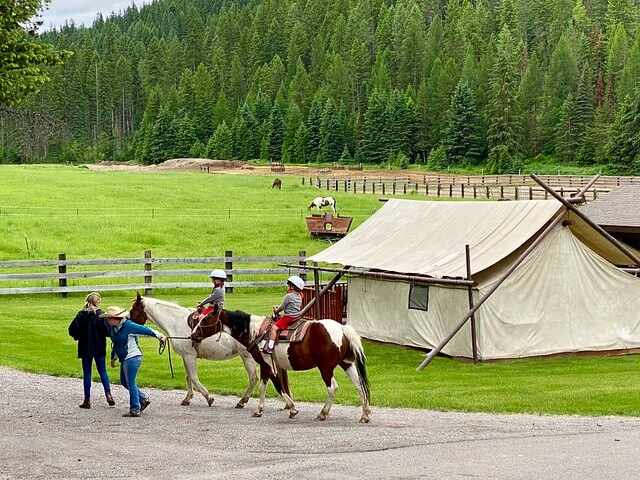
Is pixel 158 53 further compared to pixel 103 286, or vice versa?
pixel 158 53

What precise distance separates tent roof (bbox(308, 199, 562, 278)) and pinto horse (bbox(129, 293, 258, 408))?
6762mm

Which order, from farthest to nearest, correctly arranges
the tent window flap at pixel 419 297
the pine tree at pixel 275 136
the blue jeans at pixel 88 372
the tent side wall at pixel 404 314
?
the pine tree at pixel 275 136, the tent window flap at pixel 419 297, the tent side wall at pixel 404 314, the blue jeans at pixel 88 372

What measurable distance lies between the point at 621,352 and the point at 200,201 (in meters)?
45.3

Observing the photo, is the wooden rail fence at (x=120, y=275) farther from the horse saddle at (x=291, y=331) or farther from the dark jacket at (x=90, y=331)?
the horse saddle at (x=291, y=331)

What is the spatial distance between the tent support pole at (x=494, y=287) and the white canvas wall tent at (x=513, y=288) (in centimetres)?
16

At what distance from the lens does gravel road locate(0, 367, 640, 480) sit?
11398 mm

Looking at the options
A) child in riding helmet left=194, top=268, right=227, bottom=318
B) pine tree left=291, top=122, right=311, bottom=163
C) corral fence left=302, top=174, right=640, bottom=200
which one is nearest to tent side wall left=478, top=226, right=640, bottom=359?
child in riding helmet left=194, top=268, right=227, bottom=318

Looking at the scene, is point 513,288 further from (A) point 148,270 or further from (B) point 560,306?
(A) point 148,270

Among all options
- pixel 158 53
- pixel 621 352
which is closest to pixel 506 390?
pixel 621 352

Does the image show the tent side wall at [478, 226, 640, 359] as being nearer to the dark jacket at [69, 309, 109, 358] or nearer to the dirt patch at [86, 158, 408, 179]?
the dark jacket at [69, 309, 109, 358]

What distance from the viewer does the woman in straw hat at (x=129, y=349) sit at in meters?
15.3

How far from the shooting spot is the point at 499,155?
4488 inches

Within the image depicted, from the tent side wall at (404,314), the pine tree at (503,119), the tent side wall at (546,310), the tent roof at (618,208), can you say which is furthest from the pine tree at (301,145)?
the tent side wall at (546,310)

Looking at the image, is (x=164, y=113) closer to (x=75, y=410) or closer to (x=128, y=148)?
(x=128, y=148)
